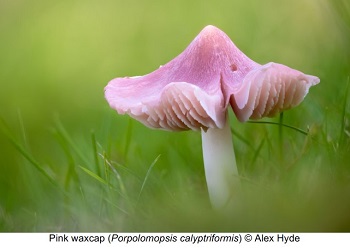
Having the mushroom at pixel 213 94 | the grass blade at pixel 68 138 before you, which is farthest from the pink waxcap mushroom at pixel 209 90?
the grass blade at pixel 68 138

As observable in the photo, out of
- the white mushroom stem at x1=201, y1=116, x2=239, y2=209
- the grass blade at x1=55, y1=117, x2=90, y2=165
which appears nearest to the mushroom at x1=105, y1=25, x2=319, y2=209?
the white mushroom stem at x1=201, y1=116, x2=239, y2=209

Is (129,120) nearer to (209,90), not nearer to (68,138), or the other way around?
(68,138)

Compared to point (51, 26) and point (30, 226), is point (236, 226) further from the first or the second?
point (51, 26)

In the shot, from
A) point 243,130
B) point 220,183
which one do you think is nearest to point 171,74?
point 220,183

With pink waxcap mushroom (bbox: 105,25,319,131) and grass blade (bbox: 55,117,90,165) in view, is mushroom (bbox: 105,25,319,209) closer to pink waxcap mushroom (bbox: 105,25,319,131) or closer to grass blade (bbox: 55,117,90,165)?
pink waxcap mushroom (bbox: 105,25,319,131)

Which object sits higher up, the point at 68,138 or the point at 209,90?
the point at 209,90

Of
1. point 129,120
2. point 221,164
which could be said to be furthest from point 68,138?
point 221,164
